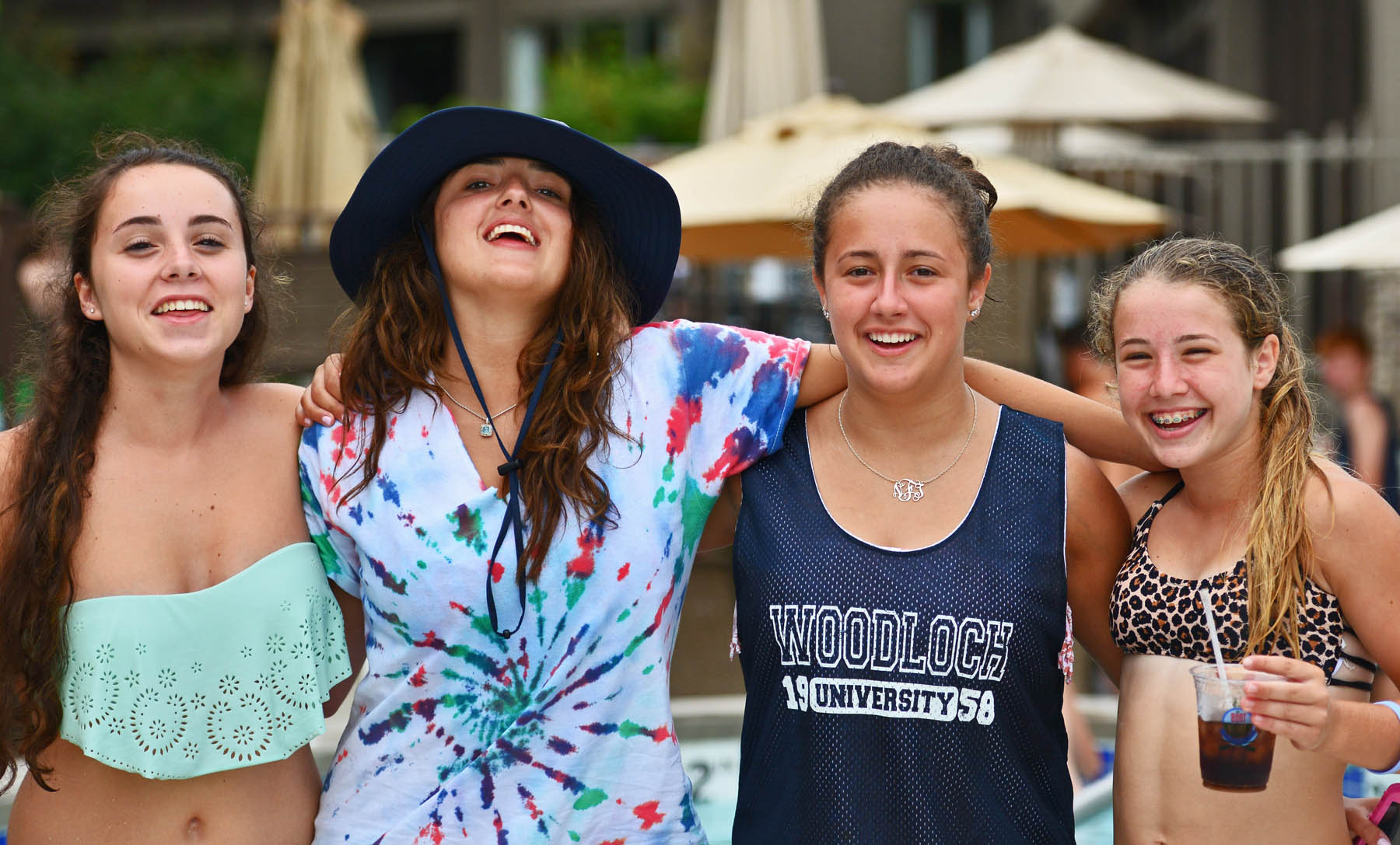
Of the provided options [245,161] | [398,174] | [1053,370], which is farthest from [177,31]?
[398,174]

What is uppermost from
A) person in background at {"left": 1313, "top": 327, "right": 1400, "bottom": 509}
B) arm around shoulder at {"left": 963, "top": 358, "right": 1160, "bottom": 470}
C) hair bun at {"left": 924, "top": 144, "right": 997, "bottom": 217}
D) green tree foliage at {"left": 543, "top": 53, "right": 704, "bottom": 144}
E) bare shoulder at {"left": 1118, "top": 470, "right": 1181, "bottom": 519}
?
green tree foliage at {"left": 543, "top": 53, "right": 704, "bottom": 144}

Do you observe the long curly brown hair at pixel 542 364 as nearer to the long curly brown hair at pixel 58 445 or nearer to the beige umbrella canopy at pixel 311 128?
the long curly brown hair at pixel 58 445

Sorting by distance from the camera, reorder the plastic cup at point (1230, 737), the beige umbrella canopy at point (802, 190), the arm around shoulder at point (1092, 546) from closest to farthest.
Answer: the plastic cup at point (1230, 737) < the arm around shoulder at point (1092, 546) < the beige umbrella canopy at point (802, 190)

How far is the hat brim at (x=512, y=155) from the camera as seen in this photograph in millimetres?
2553

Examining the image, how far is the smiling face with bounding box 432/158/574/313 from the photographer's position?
249cm

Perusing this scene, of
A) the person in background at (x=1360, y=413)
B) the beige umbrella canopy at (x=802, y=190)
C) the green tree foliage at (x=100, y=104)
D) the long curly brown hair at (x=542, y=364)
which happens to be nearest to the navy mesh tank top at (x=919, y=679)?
the long curly brown hair at (x=542, y=364)

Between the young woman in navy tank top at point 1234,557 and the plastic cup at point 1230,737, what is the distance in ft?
0.45

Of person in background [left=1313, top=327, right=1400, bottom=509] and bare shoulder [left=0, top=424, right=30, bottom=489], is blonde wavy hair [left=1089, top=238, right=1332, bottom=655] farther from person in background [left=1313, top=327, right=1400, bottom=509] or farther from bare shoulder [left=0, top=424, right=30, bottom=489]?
person in background [left=1313, top=327, right=1400, bottom=509]

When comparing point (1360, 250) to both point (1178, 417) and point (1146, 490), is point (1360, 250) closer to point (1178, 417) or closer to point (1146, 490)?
point (1146, 490)

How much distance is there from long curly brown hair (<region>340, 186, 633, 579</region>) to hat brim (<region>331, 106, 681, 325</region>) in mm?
43

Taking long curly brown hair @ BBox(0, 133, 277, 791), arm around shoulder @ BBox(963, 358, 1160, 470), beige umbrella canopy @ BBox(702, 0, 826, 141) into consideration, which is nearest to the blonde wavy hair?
arm around shoulder @ BBox(963, 358, 1160, 470)

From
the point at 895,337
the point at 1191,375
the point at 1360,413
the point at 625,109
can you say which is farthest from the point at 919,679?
the point at 625,109

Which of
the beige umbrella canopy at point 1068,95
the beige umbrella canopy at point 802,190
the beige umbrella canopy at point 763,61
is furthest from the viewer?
the beige umbrella canopy at point 1068,95

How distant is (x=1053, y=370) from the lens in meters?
8.57
